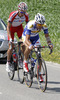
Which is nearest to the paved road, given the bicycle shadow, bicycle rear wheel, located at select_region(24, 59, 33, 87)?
the bicycle shadow

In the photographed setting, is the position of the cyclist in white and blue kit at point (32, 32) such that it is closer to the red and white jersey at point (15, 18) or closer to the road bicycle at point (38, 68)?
the road bicycle at point (38, 68)

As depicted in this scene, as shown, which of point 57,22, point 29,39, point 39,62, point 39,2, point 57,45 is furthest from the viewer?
point 39,2

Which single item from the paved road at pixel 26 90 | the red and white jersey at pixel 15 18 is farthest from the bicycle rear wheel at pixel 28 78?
the red and white jersey at pixel 15 18

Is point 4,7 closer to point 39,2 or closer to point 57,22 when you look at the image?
point 39,2

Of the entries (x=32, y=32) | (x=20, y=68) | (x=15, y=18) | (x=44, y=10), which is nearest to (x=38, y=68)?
(x=32, y=32)

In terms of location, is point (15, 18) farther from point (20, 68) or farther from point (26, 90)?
point (26, 90)

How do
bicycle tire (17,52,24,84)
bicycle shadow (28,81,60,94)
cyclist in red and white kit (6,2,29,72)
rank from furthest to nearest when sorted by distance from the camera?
bicycle tire (17,52,24,84) → cyclist in red and white kit (6,2,29,72) → bicycle shadow (28,81,60,94)

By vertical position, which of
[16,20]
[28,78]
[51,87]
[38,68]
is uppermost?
[16,20]

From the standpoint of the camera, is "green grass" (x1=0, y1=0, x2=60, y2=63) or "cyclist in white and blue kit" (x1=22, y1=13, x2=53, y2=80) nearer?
"cyclist in white and blue kit" (x1=22, y1=13, x2=53, y2=80)

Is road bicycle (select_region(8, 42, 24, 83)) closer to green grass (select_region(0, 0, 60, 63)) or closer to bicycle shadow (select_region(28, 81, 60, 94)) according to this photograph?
bicycle shadow (select_region(28, 81, 60, 94))

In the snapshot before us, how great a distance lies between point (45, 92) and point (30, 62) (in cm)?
87

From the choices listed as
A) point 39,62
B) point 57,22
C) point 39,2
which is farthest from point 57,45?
point 39,2

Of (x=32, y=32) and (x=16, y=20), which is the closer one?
(x=32, y=32)

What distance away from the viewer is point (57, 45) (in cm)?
1695
